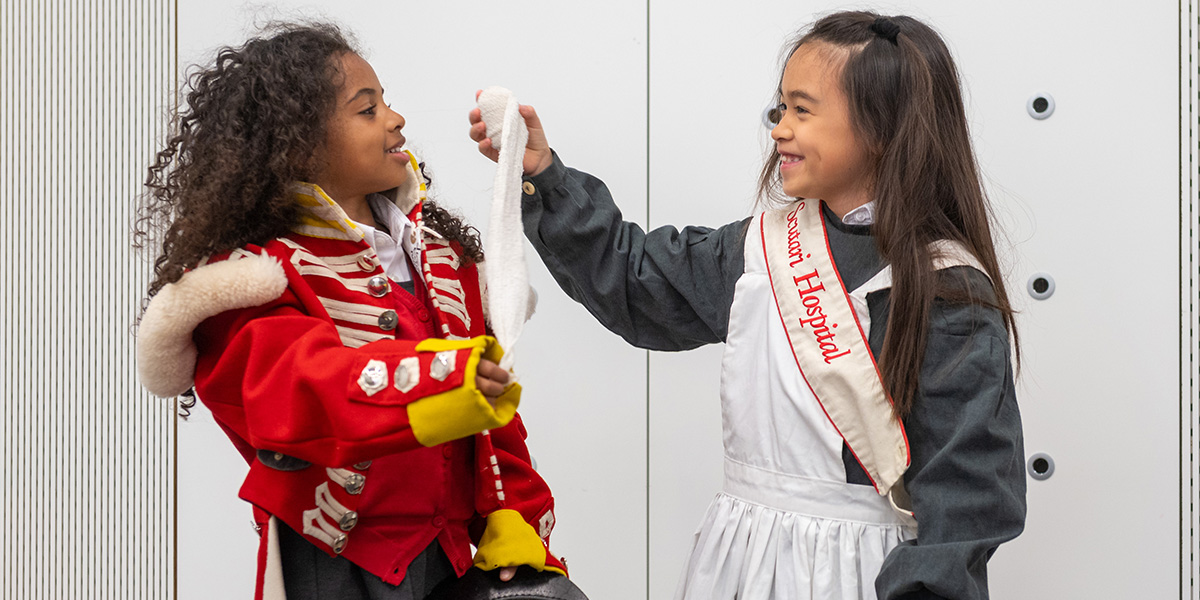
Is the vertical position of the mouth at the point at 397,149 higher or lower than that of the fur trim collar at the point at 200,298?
higher

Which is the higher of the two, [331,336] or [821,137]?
[821,137]

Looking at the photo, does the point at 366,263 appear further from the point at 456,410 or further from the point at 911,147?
the point at 911,147

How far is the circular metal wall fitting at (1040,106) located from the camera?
4.78ft

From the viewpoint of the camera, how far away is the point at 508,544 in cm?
98

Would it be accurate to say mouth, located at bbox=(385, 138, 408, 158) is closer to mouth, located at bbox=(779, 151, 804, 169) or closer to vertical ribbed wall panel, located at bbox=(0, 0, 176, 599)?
mouth, located at bbox=(779, 151, 804, 169)

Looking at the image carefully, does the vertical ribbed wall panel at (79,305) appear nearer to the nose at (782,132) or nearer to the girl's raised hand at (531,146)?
the girl's raised hand at (531,146)

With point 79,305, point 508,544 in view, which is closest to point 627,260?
point 508,544

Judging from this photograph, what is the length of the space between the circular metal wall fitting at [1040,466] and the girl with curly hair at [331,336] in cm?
81

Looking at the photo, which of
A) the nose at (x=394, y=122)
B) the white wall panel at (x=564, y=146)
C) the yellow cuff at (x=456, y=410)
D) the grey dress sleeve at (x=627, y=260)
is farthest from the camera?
the white wall panel at (x=564, y=146)

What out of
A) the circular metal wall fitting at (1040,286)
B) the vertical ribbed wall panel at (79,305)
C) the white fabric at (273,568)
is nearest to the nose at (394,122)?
the white fabric at (273,568)

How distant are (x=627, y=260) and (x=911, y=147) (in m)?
0.35

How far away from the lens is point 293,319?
0.85 metres

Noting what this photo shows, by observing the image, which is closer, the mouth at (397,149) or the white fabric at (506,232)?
Answer: the white fabric at (506,232)

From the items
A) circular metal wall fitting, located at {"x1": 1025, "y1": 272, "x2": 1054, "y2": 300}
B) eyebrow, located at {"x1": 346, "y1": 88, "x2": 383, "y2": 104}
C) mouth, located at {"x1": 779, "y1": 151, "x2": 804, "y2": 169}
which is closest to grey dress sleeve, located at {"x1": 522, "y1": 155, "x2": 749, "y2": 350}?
mouth, located at {"x1": 779, "y1": 151, "x2": 804, "y2": 169}
